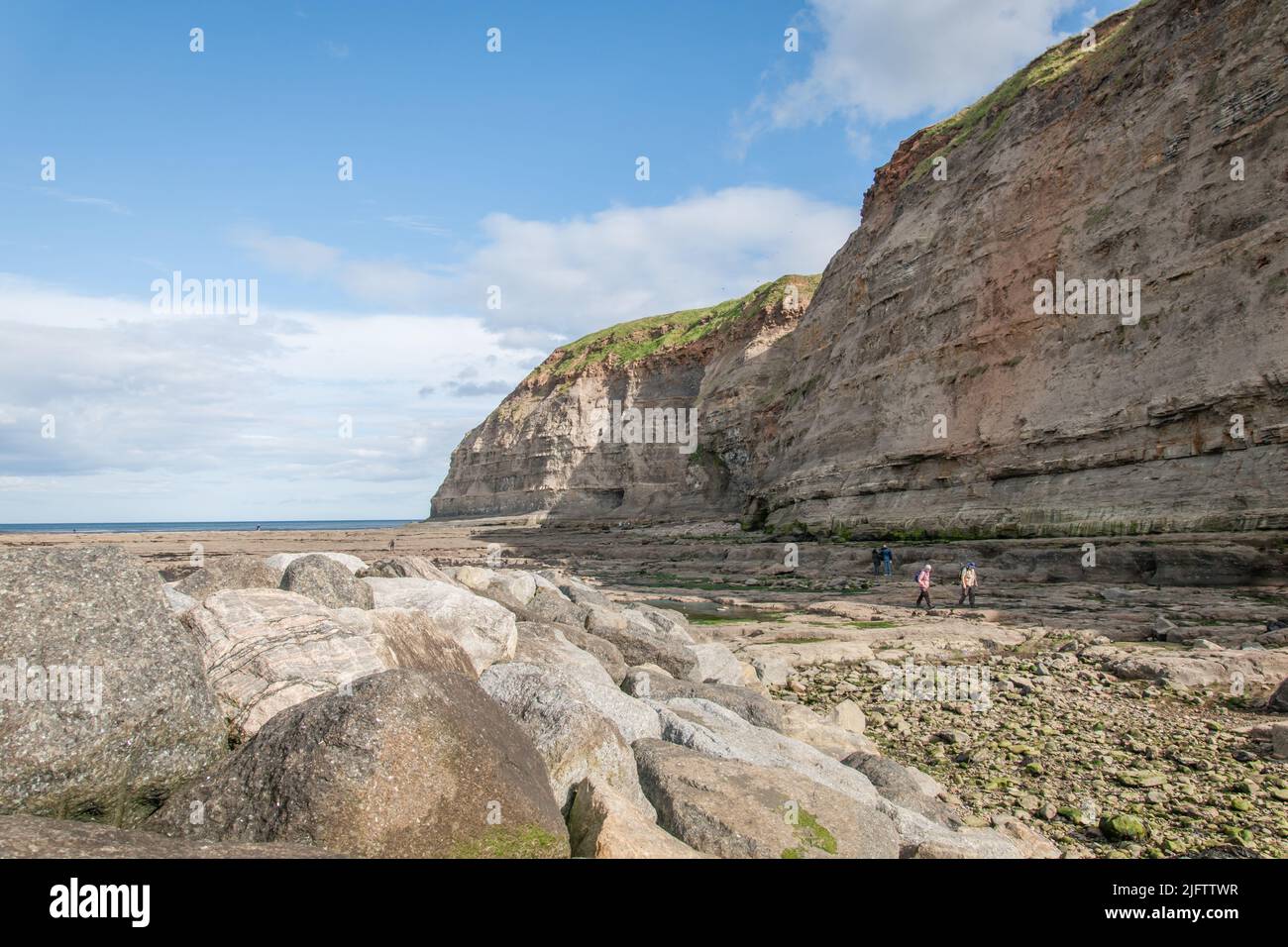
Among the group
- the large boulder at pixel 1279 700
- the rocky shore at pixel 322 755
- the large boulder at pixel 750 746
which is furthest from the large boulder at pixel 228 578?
the large boulder at pixel 1279 700

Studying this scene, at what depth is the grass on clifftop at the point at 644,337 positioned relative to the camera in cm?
8525

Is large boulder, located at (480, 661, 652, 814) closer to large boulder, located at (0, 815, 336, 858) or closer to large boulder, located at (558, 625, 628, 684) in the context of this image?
large boulder, located at (0, 815, 336, 858)

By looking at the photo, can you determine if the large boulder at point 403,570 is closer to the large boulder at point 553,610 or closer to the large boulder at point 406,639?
the large boulder at point 553,610

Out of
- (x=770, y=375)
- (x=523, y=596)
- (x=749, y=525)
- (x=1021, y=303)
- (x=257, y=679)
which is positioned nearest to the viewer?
(x=257, y=679)

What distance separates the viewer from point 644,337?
9294 centimetres

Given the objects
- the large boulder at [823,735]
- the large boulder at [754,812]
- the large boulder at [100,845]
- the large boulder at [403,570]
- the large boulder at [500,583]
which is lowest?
the large boulder at [823,735]

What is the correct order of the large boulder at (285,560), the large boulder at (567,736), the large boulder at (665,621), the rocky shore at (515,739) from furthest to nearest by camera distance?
the large boulder at (665,621)
the large boulder at (285,560)
the large boulder at (567,736)
the rocky shore at (515,739)

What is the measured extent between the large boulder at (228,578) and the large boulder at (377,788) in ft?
13.3

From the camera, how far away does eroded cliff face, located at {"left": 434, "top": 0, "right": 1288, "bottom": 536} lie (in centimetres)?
2202

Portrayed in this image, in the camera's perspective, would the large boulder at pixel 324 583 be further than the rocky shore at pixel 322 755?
Yes
